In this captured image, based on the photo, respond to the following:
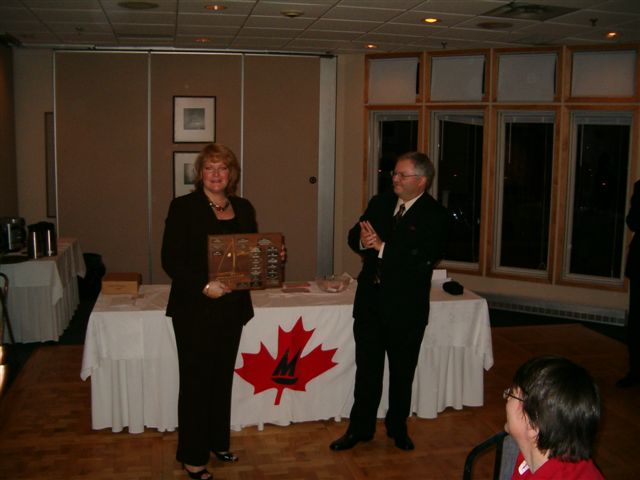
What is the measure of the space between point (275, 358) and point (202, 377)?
0.69 meters

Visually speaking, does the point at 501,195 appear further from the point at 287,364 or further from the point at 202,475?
the point at 202,475

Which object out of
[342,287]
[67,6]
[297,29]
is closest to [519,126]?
[297,29]

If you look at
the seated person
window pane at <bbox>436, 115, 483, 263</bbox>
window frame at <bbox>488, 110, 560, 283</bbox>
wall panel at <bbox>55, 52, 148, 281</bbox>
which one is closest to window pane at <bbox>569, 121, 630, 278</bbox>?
window frame at <bbox>488, 110, 560, 283</bbox>

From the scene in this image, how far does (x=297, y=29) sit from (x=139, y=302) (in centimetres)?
363

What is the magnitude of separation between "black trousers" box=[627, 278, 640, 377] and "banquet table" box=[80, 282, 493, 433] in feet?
4.53

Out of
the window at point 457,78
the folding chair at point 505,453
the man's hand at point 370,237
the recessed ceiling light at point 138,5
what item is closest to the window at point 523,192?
the window at point 457,78

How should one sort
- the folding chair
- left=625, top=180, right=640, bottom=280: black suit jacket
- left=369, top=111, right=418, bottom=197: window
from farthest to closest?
left=369, top=111, right=418, bottom=197: window
left=625, top=180, right=640, bottom=280: black suit jacket
the folding chair

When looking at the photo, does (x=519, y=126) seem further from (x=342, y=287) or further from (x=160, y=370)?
(x=160, y=370)

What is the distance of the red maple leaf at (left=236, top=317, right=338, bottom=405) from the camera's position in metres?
4.16

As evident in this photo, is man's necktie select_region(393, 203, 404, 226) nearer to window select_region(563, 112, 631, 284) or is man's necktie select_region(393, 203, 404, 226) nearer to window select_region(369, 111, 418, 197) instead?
window select_region(563, 112, 631, 284)

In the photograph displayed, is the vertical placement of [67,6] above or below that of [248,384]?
above

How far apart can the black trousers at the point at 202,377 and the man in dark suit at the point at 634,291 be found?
304 cm

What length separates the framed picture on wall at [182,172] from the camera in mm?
8555

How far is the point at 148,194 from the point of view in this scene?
28.1 feet
